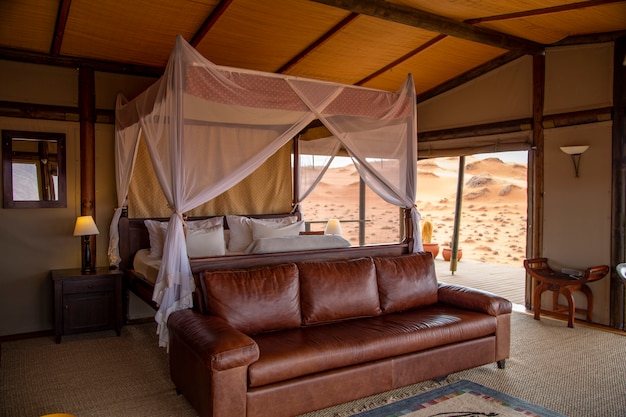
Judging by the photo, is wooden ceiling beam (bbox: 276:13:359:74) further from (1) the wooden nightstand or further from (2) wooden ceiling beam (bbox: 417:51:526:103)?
(1) the wooden nightstand

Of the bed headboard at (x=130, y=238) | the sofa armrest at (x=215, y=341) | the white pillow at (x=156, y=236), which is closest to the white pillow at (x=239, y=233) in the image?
the white pillow at (x=156, y=236)

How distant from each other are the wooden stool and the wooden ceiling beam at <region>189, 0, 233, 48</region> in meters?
4.10

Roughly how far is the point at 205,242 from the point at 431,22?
3.11m

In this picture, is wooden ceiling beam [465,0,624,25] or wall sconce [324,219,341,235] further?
wall sconce [324,219,341,235]

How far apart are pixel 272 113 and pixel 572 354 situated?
3.24 metres

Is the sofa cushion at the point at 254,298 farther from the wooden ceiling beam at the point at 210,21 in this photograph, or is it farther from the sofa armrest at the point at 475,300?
the wooden ceiling beam at the point at 210,21

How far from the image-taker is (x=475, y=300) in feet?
12.4

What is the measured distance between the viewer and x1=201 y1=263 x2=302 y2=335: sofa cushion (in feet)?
10.4

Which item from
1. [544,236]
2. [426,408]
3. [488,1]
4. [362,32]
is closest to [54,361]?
[426,408]

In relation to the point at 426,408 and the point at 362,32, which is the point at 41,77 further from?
the point at 426,408

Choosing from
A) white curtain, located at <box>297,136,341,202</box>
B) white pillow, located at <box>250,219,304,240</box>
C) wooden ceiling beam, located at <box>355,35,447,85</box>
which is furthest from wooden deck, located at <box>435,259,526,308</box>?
wooden ceiling beam, located at <box>355,35,447,85</box>

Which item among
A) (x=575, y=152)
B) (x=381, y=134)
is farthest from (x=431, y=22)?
(x=575, y=152)

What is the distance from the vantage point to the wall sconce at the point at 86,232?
4715 millimetres

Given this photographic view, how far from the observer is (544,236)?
5.64 metres
